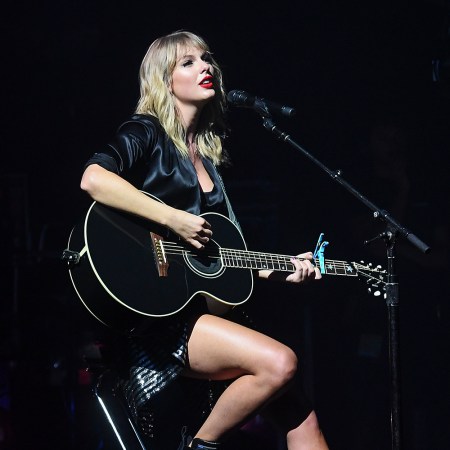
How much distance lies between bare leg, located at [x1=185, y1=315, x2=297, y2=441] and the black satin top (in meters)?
0.52

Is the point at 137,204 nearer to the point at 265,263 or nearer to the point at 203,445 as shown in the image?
the point at 265,263

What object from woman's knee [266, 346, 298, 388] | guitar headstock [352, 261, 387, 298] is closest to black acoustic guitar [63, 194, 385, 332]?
woman's knee [266, 346, 298, 388]

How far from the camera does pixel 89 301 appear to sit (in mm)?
2705

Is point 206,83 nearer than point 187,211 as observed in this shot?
No

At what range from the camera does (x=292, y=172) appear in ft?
16.5

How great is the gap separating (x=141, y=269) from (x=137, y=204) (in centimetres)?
24

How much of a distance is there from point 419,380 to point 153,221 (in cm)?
261

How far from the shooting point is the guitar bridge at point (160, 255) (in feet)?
9.21

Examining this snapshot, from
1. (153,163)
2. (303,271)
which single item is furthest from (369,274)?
(153,163)

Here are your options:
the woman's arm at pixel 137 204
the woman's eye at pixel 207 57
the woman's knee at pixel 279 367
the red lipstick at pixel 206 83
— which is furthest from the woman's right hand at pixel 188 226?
the woman's eye at pixel 207 57

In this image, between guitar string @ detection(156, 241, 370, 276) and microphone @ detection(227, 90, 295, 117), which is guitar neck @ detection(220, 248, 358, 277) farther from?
microphone @ detection(227, 90, 295, 117)

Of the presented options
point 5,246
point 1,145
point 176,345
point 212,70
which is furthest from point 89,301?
point 1,145

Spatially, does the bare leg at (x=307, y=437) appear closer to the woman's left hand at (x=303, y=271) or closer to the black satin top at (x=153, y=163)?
the woman's left hand at (x=303, y=271)

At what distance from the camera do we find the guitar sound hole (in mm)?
2912
